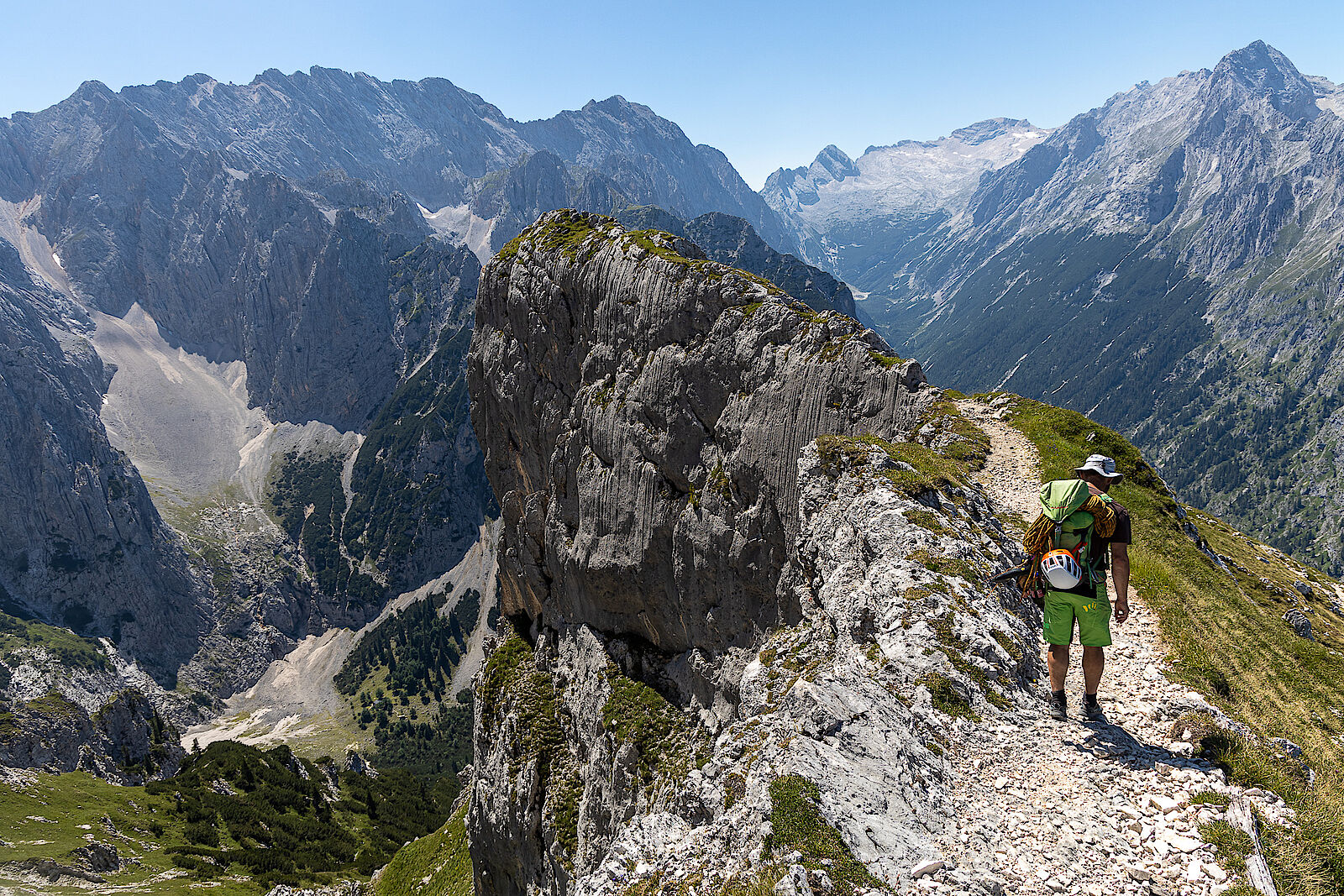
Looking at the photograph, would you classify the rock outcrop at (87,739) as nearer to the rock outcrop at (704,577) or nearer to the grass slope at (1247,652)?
the rock outcrop at (704,577)

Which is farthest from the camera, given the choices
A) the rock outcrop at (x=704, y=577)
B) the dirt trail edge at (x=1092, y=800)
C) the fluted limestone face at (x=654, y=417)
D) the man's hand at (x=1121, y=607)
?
the fluted limestone face at (x=654, y=417)

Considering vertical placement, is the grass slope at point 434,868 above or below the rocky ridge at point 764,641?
below

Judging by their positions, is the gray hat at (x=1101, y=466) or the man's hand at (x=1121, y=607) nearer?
the man's hand at (x=1121, y=607)

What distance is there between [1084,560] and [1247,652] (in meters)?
12.1

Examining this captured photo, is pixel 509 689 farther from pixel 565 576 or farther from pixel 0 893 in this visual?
pixel 0 893

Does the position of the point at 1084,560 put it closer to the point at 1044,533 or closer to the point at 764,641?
the point at 1044,533

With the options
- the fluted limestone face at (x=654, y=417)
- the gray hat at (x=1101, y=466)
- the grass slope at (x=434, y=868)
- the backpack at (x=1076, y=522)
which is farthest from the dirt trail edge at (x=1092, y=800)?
the grass slope at (x=434, y=868)

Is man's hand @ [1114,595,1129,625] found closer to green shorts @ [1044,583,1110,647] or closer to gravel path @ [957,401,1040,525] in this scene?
green shorts @ [1044,583,1110,647]

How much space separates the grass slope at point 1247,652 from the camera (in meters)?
11.5

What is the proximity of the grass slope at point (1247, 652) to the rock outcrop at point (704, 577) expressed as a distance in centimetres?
484

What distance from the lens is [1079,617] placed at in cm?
1455

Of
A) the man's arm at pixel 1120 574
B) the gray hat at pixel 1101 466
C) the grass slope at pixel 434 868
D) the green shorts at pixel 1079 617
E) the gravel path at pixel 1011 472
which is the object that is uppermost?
the gravel path at pixel 1011 472

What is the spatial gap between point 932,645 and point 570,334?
5384cm

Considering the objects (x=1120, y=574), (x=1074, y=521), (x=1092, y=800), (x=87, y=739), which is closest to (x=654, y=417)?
(x=1074, y=521)
